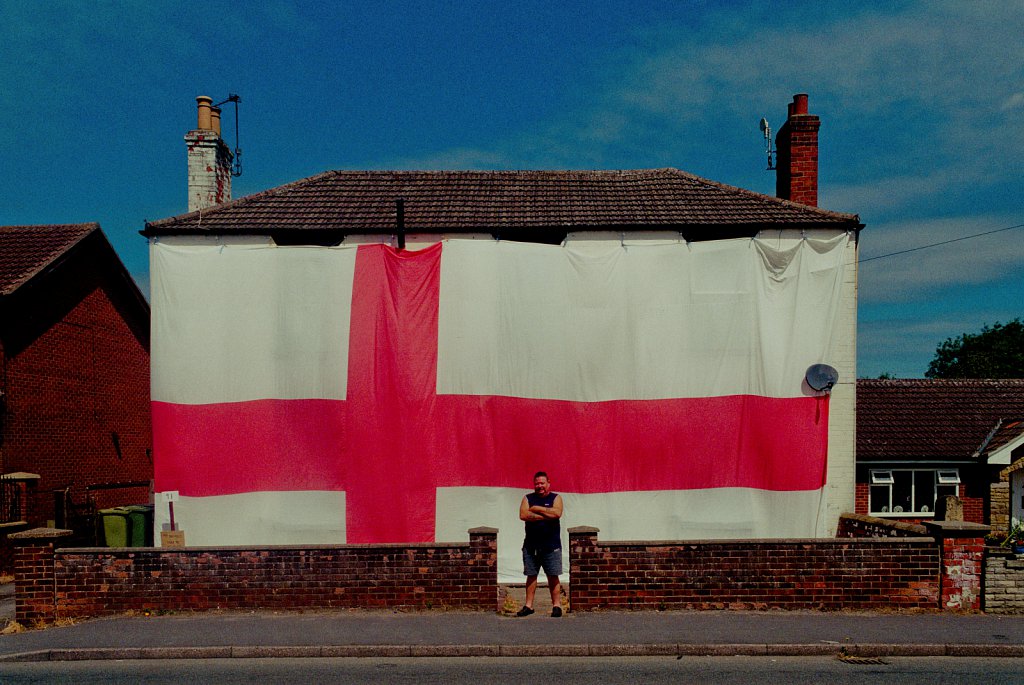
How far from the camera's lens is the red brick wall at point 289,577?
823 centimetres

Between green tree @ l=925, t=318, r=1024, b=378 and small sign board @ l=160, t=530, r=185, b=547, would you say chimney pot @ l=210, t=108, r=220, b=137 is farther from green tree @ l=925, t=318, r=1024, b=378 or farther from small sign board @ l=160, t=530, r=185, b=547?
green tree @ l=925, t=318, r=1024, b=378

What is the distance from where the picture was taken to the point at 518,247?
11.2 m

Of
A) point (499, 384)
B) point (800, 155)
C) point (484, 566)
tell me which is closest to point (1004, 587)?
point (484, 566)

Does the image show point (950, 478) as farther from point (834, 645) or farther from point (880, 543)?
point (834, 645)

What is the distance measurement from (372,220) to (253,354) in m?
3.10

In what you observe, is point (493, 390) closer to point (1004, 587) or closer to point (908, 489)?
point (1004, 587)

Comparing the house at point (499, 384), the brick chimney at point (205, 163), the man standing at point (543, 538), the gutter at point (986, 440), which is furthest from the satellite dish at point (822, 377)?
the brick chimney at point (205, 163)

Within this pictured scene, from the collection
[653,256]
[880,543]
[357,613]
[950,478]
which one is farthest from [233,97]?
[950,478]

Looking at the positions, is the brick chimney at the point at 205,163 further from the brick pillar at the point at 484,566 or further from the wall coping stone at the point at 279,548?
the brick pillar at the point at 484,566

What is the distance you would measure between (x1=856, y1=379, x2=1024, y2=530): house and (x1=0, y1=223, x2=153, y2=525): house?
66.6 ft

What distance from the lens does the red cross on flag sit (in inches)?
428

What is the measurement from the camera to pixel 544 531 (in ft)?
26.6

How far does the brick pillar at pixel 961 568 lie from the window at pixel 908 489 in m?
11.5

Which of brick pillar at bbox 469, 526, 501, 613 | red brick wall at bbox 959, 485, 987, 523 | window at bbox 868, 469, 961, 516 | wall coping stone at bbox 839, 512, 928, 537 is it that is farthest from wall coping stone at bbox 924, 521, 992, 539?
red brick wall at bbox 959, 485, 987, 523
